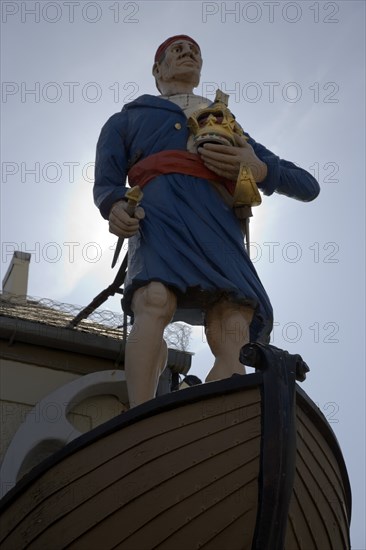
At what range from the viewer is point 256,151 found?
576 centimetres

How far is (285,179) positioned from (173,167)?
0.64 meters

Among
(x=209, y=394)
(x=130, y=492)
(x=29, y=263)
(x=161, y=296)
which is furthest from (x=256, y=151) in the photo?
(x=29, y=263)

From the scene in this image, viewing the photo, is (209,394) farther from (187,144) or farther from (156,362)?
(187,144)

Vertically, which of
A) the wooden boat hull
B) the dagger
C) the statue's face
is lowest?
the wooden boat hull

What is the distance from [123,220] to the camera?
16.8 feet

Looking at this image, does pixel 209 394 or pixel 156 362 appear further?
pixel 156 362

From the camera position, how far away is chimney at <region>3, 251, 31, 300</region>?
9281mm

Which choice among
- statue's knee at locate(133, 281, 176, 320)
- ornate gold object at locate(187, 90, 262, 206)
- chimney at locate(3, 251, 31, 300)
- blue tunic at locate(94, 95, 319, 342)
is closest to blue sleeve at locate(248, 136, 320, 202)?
blue tunic at locate(94, 95, 319, 342)

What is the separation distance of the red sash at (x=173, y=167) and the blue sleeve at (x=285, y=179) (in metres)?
0.21

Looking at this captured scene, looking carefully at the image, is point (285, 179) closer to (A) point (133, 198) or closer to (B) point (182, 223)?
(B) point (182, 223)

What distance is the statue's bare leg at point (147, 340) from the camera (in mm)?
4828

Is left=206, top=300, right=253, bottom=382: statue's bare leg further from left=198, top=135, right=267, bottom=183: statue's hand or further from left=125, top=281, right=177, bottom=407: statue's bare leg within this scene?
left=198, top=135, right=267, bottom=183: statue's hand

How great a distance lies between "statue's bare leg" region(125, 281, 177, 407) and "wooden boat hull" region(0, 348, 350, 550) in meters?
0.75

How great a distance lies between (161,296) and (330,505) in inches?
55.0
